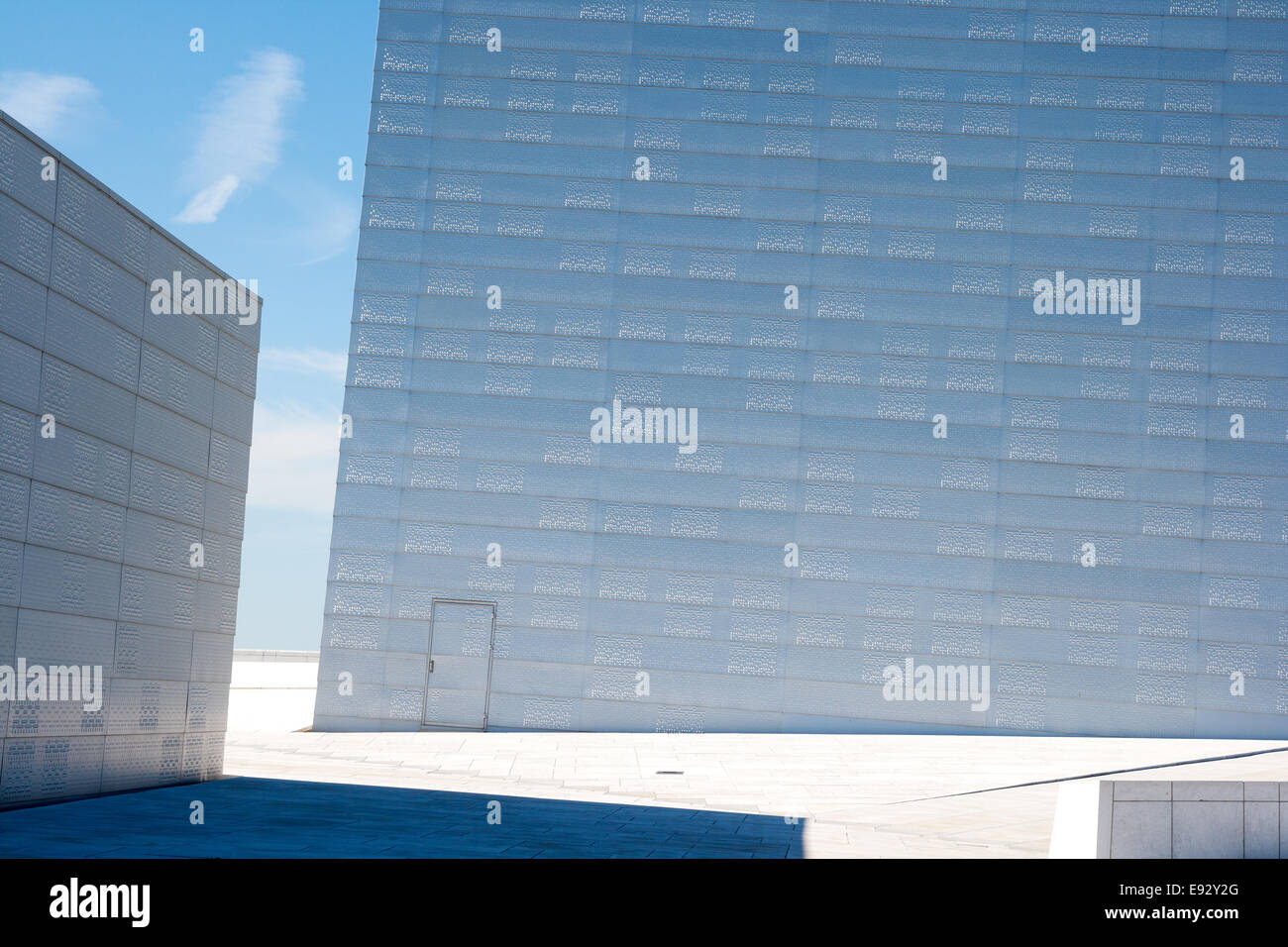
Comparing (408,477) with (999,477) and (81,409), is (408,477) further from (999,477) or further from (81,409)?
(81,409)

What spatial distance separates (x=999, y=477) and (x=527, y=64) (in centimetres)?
1314

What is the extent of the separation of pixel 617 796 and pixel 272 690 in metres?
20.9

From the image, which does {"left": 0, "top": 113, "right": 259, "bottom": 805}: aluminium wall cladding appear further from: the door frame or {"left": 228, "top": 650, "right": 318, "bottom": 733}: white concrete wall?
the door frame

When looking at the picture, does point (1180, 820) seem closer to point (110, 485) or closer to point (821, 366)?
point (110, 485)

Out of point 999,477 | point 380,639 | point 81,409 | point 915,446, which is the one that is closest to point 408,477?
point 380,639

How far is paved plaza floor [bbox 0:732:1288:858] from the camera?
10.1m

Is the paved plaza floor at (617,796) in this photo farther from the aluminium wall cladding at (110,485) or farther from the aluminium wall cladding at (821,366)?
the aluminium wall cladding at (821,366)

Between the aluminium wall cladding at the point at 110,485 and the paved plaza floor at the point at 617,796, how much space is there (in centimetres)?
69

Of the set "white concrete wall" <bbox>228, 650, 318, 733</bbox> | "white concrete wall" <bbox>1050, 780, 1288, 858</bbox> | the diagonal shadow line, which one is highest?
"white concrete wall" <bbox>1050, 780, 1288, 858</bbox>

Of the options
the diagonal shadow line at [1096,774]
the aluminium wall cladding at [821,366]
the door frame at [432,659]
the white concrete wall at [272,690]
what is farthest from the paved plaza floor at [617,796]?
the white concrete wall at [272,690]

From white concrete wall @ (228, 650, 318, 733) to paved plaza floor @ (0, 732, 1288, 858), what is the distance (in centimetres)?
245

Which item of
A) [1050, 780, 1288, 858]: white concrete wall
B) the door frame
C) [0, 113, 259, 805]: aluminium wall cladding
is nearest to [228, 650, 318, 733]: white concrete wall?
the door frame

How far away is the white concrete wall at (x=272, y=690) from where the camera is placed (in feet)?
84.8

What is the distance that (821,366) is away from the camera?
83.5 ft
